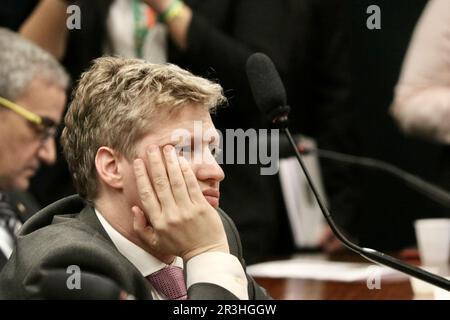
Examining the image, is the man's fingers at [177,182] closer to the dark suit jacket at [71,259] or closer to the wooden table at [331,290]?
the dark suit jacket at [71,259]

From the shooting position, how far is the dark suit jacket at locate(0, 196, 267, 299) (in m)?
1.03

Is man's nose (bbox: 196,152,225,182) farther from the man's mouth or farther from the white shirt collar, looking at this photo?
the white shirt collar

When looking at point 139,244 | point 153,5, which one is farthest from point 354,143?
point 139,244

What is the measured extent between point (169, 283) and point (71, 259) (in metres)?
0.19

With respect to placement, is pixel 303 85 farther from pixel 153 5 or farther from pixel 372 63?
pixel 153 5

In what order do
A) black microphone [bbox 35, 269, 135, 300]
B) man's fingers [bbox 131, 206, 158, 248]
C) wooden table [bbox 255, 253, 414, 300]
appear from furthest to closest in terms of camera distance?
wooden table [bbox 255, 253, 414, 300]
man's fingers [bbox 131, 206, 158, 248]
black microphone [bbox 35, 269, 135, 300]

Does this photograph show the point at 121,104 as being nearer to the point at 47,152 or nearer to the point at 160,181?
the point at 160,181

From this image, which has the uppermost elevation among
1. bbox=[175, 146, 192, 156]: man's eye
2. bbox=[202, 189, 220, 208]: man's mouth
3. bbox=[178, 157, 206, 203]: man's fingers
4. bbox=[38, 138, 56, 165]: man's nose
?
bbox=[175, 146, 192, 156]: man's eye

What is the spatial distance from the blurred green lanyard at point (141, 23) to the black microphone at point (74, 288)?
3.56 ft

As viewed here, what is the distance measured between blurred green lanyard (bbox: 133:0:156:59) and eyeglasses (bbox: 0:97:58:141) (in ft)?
1.01

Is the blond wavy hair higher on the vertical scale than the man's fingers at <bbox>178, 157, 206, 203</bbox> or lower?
higher

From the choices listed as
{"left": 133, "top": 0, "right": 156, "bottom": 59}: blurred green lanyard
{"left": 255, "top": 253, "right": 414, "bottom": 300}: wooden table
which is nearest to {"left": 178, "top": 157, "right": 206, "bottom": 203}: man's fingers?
{"left": 255, "top": 253, "right": 414, "bottom": 300}: wooden table

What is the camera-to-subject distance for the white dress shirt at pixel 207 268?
1083 millimetres

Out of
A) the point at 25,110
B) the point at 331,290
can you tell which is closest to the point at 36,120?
the point at 25,110
